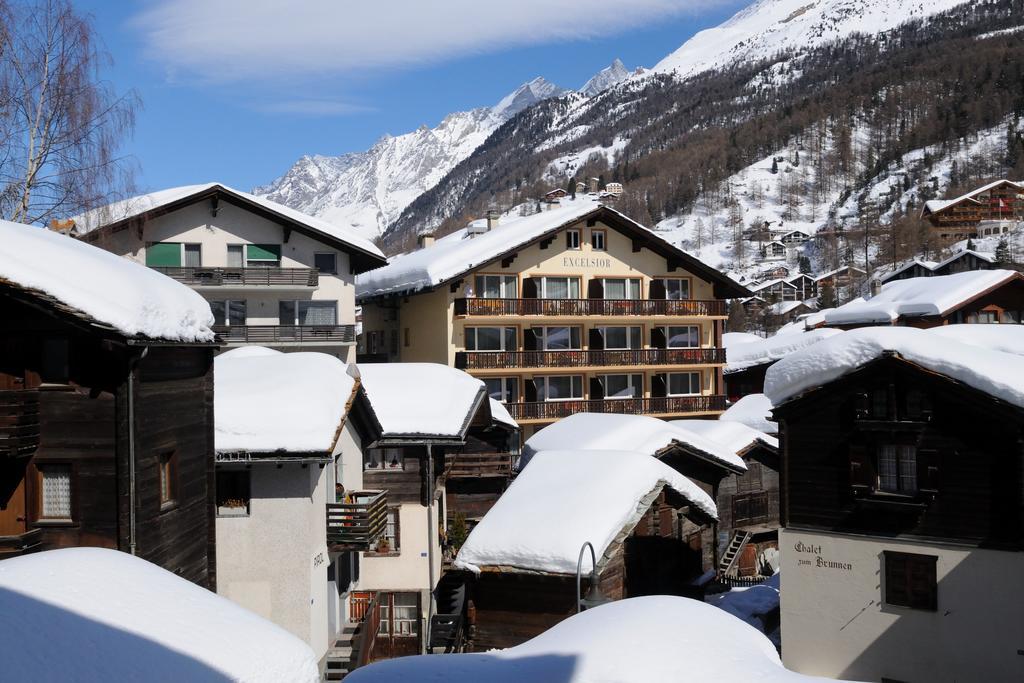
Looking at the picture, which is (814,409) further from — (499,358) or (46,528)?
(499,358)

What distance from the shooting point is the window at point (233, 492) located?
1722cm

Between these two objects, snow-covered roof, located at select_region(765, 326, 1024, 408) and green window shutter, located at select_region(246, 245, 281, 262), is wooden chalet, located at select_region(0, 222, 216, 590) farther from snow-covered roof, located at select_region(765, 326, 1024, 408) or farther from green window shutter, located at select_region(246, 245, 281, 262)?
green window shutter, located at select_region(246, 245, 281, 262)

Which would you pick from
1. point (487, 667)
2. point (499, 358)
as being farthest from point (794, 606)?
point (499, 358)

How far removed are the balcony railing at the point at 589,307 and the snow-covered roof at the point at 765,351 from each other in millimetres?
10544

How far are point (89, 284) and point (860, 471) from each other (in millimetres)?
14045

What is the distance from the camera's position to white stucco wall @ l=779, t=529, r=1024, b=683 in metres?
16.0

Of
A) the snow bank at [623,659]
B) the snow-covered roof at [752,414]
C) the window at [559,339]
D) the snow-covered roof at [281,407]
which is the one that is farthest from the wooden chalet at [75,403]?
the snow-covered roof at [752,414]

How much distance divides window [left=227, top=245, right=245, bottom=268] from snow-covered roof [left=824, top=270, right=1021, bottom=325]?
35749 millimetres

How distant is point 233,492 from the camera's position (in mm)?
17312

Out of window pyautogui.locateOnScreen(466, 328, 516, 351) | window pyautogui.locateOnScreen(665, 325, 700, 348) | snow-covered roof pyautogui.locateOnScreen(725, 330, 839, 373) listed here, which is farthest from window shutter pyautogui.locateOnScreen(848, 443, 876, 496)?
snow-covered roof pyautogui.locateOnScreen(725, 330, 839, 373)

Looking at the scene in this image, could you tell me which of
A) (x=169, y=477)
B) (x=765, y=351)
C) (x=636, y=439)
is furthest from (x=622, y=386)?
(x=169, y=477)

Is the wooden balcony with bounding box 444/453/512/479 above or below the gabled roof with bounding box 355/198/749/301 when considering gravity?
below

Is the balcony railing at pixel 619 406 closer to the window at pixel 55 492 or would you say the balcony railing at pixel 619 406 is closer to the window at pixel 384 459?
the window at pixel 384 459

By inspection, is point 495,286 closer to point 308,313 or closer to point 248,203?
point 308,313
